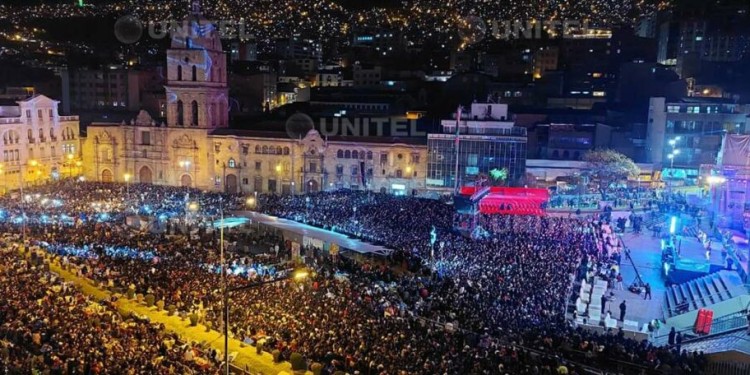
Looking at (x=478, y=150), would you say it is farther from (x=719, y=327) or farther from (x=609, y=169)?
(x=719, y=327)

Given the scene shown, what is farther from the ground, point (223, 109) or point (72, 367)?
point (223, 109)

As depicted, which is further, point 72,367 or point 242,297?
point 242,297

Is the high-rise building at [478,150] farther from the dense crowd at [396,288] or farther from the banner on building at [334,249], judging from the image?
the banner on building at [334,249]

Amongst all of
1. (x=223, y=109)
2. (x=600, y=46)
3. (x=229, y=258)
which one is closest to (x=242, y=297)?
(x=229, y=258)

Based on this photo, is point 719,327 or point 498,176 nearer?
point 719,327

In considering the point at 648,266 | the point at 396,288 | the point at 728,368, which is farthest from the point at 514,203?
the point at 728,368

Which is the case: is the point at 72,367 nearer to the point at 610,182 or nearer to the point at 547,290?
the point at 547,290

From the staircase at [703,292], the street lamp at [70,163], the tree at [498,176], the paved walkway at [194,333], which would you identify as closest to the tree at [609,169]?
the tree at [498,176]
